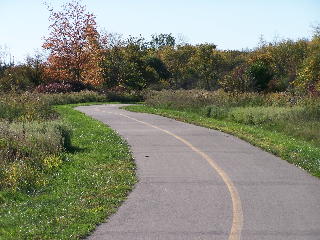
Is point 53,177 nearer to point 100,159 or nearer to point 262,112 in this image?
point 100,159

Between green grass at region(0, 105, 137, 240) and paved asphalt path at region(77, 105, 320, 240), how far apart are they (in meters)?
0.29

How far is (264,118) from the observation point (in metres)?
24.6

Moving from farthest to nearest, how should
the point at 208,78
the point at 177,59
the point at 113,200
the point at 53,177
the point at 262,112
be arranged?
the point at 177,59 → the point at 208,78 → the point at 262,112 → the point at 53,177 → the point at 113,200

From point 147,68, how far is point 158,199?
55.6 meters

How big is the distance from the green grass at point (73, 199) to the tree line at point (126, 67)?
95.8 feet

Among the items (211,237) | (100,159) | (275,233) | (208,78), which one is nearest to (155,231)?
(211,237)

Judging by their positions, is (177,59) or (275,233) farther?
(177,59)

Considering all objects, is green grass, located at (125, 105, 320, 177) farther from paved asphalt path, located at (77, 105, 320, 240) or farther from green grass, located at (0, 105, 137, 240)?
green grass, located at (0, 105, 137, 240)

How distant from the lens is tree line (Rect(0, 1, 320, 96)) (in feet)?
155

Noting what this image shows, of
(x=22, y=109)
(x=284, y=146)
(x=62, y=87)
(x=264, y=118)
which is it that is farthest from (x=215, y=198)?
(x=62, y=87)

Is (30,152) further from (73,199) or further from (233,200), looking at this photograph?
(233,200)

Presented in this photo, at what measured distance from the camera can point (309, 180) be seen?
11594 mm

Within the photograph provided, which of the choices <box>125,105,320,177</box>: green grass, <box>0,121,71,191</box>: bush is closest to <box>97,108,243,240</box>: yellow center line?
<box>125,105,320,177</box>: green grass

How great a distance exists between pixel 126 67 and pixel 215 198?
4886 cm
